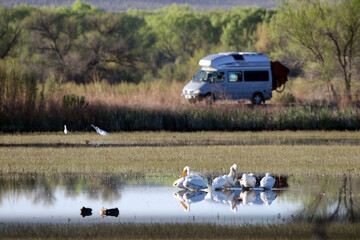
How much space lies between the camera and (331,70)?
137 feet

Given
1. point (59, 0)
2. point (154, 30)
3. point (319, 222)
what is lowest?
point (319, 222)

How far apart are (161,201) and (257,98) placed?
26355 mm

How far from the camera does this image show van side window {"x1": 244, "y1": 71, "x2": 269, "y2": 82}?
3875 centimetres

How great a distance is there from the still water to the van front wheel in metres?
23.3

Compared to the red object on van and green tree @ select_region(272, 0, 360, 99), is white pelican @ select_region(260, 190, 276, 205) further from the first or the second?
green tree @ select_region(272, 0, 360, 99)

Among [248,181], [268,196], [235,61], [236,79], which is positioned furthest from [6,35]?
[268,196]

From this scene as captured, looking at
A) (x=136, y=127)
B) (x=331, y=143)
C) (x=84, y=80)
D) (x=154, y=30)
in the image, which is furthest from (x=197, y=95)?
(x=154, y=30)

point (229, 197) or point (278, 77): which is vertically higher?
point (278, 77)

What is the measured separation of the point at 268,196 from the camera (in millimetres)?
13500

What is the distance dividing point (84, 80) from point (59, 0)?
292 feet

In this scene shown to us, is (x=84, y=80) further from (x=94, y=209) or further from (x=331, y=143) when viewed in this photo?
(x=94, y=209)

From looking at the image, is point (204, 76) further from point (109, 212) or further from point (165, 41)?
point (165, 41)

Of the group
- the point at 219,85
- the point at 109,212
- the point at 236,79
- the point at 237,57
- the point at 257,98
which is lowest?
the point at 109,212

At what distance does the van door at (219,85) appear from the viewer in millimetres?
37500
